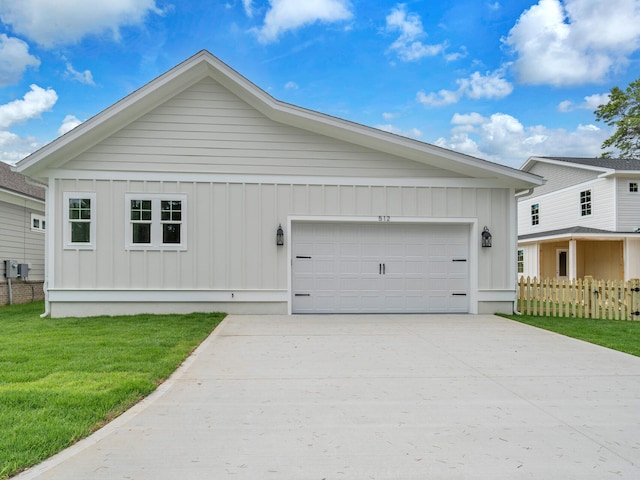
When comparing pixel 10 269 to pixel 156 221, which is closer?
pixel 156 221

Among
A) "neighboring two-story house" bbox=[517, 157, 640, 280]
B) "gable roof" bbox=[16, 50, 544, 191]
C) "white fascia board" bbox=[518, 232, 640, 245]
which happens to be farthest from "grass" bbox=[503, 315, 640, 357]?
A: "neighboring two-story house" bbox=[517, 157, 640, 280]

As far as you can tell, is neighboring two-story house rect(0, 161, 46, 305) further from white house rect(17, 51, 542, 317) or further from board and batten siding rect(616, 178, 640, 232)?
board and batten siding rect(616, 178, 640, 232)

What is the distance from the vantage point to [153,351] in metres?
5.76

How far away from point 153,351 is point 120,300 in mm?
4272

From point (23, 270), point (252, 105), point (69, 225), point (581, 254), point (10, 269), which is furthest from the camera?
point (581, 254)

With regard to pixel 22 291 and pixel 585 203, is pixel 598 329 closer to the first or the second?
pixel 585 203

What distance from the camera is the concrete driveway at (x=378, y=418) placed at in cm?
275

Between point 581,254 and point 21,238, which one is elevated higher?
point 21,238

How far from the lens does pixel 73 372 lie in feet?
15.4

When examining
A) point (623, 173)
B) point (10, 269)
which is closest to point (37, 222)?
point (10, 269)

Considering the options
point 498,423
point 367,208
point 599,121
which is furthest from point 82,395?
point 599,121

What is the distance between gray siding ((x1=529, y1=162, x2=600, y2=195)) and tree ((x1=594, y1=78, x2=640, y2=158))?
38.0 feet

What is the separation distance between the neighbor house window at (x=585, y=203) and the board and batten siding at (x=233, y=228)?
1191cm

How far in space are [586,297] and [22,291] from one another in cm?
1659
